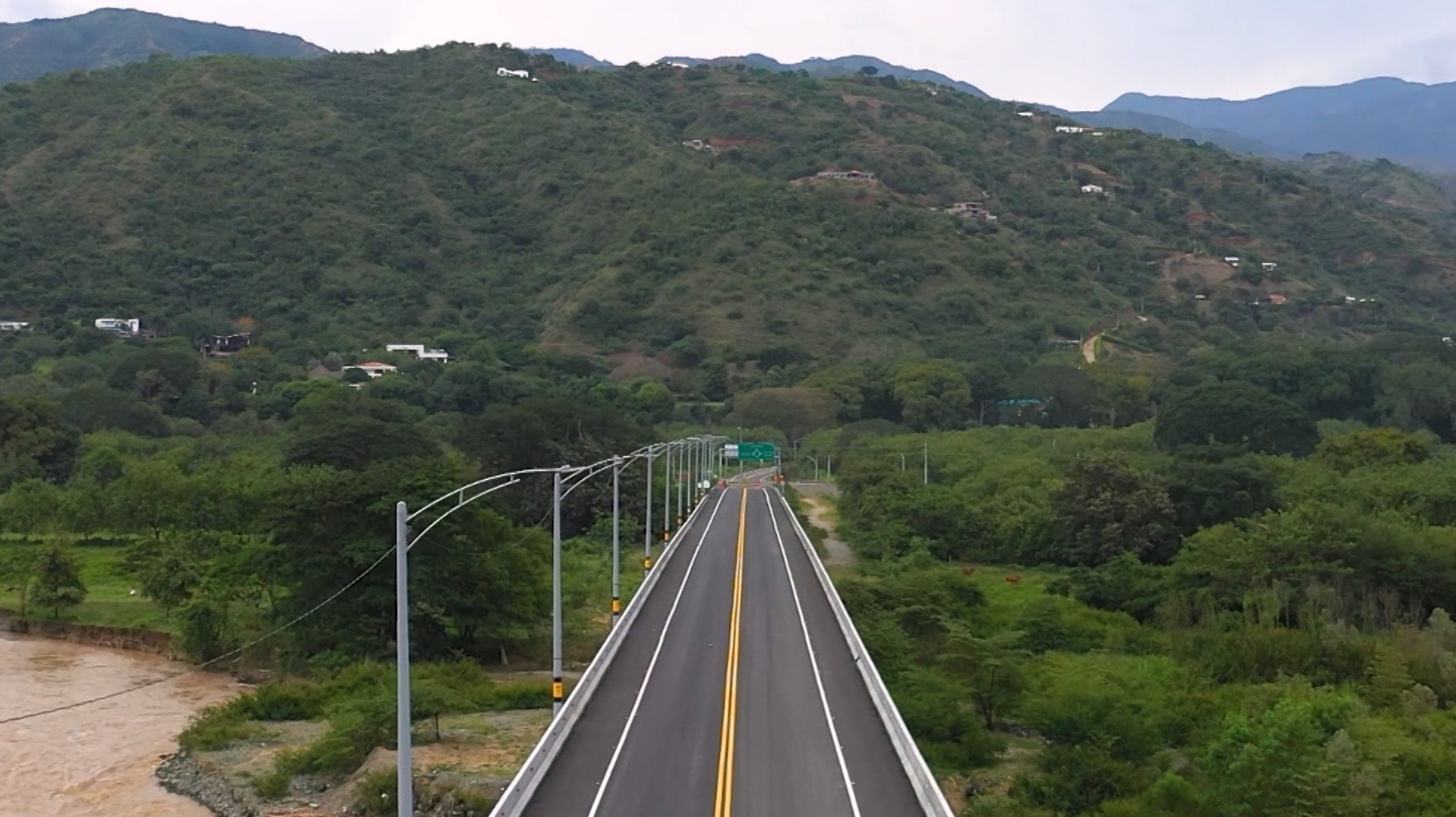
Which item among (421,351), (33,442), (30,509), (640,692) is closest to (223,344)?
(421,351)

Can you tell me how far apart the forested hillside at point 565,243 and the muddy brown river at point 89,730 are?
84346 mm

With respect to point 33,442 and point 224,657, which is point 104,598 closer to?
point 224,657

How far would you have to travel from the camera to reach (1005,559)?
219ft

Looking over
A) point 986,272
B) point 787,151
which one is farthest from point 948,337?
point 787,151

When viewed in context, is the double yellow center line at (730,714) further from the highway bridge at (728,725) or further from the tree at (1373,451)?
the tree at (1373,451)

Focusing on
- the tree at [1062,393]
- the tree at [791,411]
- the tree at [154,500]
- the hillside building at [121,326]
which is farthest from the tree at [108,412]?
the tree at [1062,393]

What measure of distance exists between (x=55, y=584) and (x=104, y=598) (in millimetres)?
3250

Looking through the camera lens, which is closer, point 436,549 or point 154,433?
point 436,549

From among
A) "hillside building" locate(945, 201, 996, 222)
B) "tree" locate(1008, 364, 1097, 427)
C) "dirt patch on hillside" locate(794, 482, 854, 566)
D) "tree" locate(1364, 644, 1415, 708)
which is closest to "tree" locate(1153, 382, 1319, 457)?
"dirt patch on hillside" locate(794, 482, 854, 566)

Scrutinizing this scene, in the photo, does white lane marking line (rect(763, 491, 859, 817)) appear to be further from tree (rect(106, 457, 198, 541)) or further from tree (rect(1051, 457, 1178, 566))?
tree (rect(106, 457, 198, 541))

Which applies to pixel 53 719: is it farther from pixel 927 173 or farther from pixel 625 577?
pixel 927 173

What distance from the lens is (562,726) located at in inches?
1109

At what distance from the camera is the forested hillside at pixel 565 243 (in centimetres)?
14700

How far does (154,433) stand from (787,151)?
117437 millimetres
